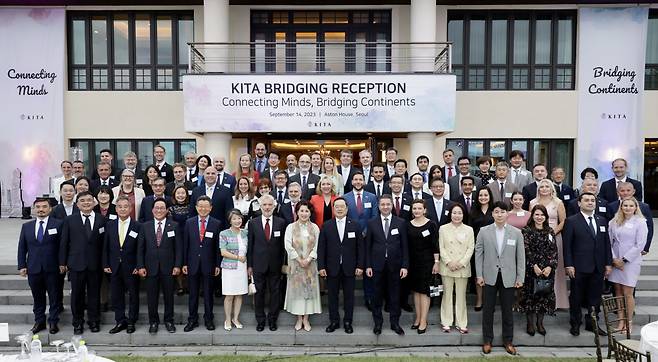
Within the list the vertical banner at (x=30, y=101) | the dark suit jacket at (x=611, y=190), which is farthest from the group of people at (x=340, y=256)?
the vertical banner at (x=30, y=101)

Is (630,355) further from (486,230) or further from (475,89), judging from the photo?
(475,89)

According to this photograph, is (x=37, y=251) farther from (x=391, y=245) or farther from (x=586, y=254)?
(x=586, y=254)

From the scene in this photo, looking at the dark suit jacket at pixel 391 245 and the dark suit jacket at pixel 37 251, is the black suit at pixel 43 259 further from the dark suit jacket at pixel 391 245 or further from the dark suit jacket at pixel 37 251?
the dark suit jacket at pixel 391 245

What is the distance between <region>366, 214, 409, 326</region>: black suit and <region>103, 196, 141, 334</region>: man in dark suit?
310 cm

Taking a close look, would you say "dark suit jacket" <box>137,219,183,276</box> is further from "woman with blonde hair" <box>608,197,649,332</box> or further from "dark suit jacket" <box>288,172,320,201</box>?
"woman with blonde hair" <box>608,197,649,332</box>

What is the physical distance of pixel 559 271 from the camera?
21.3 ft

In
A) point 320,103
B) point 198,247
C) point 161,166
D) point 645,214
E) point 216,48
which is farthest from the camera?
point 216,48

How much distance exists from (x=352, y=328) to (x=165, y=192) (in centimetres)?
364

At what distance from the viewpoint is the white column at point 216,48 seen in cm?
1222

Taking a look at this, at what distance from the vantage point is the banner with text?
11.7 metres

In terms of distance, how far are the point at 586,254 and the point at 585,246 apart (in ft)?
0.35

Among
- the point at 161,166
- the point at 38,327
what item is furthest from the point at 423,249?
the point at 38,327

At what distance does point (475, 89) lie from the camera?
13930mm

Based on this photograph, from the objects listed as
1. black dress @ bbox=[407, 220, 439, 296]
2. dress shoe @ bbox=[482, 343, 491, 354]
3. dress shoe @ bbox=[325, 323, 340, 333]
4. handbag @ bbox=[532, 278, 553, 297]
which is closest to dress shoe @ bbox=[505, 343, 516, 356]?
dress shoe @ bbox=[482, 343, 491, 354]
